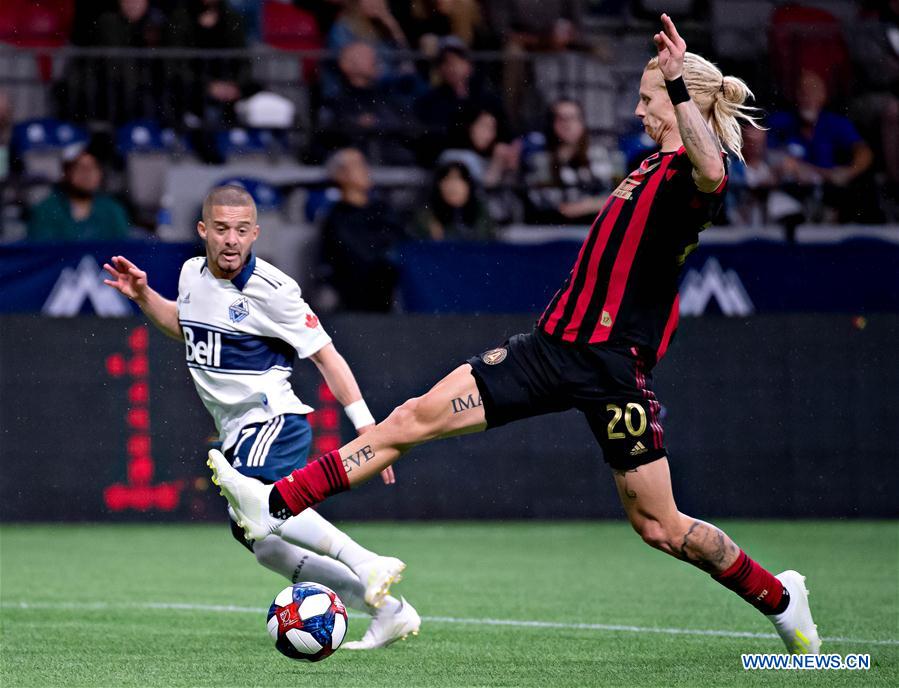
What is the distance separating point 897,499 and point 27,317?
24.5 ft

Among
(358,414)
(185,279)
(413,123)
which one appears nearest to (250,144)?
(413,123)

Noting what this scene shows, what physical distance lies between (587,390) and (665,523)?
0.60m

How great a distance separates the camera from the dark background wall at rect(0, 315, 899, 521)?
12.9 metres

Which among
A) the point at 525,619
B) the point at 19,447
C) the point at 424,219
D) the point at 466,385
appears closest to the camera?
the point at 466,385

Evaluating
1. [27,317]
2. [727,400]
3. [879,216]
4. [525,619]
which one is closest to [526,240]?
[727,400]

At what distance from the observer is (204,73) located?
14.8m

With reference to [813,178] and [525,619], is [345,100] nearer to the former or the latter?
[813,178]

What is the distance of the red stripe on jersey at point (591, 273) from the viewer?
6203 millimetres

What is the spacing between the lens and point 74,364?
12945mm

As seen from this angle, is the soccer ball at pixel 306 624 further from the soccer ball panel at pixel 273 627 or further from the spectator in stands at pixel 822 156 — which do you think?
the spectator in stands at pixel 822 156

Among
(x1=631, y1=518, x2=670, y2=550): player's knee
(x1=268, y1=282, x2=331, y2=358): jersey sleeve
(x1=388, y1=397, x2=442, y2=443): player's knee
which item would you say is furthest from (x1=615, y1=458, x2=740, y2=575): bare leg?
(x1=268, y1=282, x2=331, y2=358): jersey sleeve

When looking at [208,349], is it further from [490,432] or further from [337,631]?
[490,432]

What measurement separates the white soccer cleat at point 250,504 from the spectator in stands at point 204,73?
9216 millimetres

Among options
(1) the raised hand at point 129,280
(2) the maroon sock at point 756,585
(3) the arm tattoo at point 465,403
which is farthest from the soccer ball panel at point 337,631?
(1) the raised hand at point 129,280
